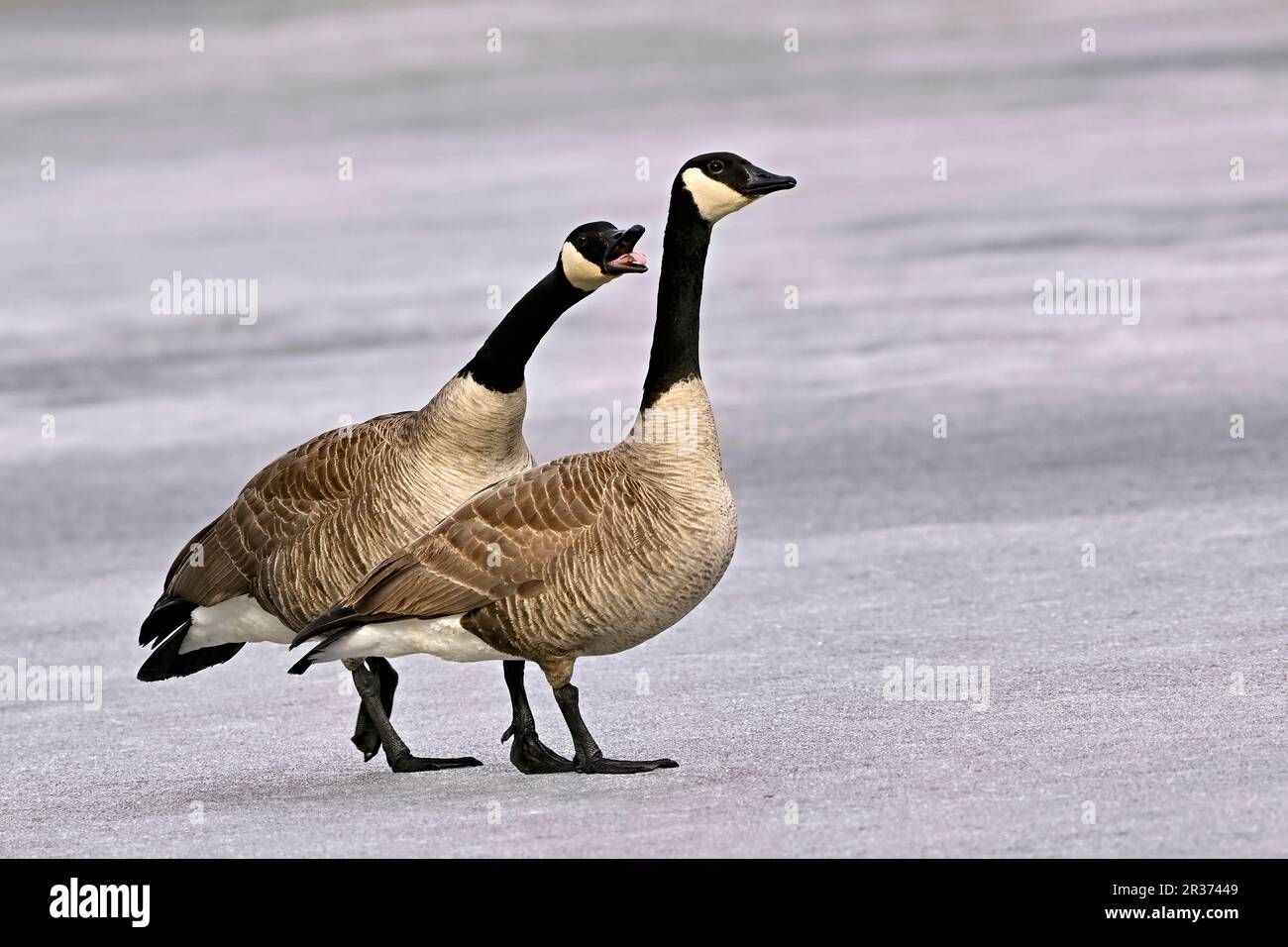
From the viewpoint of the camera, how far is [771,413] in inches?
532

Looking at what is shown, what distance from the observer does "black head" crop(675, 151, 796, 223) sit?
6.98m

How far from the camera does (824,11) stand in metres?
37.5

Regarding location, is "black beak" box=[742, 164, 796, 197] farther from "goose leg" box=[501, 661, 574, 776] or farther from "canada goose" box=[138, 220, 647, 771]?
"goose leg" box=[501, 661, 574, 776]

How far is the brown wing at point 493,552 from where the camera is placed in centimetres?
694

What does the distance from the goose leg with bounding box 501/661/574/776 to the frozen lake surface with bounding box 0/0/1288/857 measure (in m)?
0.07

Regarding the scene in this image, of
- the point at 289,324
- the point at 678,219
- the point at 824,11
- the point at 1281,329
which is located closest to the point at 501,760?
the point at 678,219

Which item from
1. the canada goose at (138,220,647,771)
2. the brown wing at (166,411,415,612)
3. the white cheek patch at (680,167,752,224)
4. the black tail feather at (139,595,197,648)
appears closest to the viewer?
the white cheek patch at (680,167,752,224)

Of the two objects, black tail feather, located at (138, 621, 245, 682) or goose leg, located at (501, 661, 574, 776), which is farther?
black tail feather, located at (138, 621, 245, 682)

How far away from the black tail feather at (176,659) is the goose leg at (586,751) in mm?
1675

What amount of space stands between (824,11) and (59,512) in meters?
26.9

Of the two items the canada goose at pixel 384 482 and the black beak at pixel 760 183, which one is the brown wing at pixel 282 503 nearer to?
the canada goose at pixel 384 482

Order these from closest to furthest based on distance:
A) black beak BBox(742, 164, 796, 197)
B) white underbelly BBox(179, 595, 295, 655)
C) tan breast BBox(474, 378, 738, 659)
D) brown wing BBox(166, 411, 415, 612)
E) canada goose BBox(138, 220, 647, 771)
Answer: tan breast BBox(474, 378, 738, 659), black beak BBox(742, 164, 796, 197), canada goose BBox(138, 220, 647, 771), brown wing BBox(166, 411, 415, 612), white underbelly BBox(179, 595, 295, 655)

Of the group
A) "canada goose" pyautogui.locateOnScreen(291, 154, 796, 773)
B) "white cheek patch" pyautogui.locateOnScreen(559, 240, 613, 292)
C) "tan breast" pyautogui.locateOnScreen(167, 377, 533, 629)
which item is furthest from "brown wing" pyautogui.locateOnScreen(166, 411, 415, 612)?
"white cheek patch" pyautogui.locateOnScreen(559, 240, 613, 292)

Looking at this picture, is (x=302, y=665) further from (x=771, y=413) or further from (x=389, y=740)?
(x=771, y=413)
